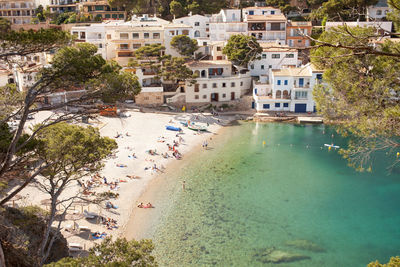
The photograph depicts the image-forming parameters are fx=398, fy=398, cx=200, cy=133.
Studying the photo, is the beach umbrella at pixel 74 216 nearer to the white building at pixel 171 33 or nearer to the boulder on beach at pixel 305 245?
the boulder on beach at pixel 305 245

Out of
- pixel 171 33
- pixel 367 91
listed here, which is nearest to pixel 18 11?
pixel 171 33

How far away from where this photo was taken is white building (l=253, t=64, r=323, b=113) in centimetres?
5031

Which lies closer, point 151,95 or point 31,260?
point 31,260

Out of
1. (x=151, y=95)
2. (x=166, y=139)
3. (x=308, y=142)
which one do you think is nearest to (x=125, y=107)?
(x=151, y=95)

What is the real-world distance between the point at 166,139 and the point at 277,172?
508 inches

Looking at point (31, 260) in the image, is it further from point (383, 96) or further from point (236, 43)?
point (236, 43)

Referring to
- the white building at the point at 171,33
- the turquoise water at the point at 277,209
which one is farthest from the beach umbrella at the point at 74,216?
the white building at the point at 171,33

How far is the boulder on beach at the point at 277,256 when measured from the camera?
23359mm

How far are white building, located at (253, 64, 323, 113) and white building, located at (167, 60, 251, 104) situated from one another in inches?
129

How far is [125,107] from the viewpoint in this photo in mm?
51562

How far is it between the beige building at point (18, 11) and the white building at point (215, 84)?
155 ft

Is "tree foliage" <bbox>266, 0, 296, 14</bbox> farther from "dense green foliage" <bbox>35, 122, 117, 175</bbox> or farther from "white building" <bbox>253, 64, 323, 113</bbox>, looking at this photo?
"dense green foliage" <bbox>35, 122, 117, 175</bbox>

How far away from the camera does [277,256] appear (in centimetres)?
2369

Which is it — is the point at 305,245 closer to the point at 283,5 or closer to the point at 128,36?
the point at 128,36
